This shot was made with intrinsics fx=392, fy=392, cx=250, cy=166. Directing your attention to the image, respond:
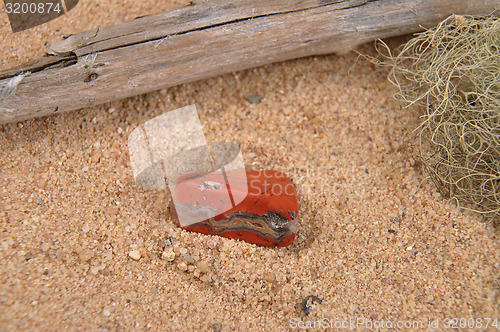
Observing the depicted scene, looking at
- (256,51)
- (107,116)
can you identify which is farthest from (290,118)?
(107,116)

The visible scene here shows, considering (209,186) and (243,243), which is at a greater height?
(209,186)

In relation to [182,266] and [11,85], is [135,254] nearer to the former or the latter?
[182,266]

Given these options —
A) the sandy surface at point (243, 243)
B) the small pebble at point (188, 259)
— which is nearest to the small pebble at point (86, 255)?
the sandy surface at point (243, 243)

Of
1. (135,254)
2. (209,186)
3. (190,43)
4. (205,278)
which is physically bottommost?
(205,278)

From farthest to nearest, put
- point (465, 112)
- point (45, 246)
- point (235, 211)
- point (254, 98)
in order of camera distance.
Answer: point (254, 98)
point (465, 112)
point (235, 211)
point (45, 246)

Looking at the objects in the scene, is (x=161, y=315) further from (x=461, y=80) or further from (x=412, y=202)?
(x=461, y=80)

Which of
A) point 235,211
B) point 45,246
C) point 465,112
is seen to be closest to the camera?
point 45,246

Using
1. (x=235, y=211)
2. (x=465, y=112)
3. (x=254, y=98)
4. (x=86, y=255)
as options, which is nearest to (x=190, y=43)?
(x=254, y=98)
